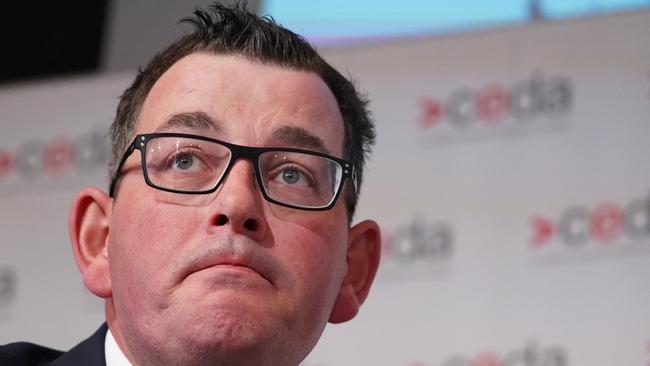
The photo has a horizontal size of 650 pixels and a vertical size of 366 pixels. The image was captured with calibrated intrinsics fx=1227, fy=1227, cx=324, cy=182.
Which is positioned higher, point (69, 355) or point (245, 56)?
point (245, 56)

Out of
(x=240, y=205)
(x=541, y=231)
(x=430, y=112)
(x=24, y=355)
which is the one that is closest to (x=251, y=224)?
(x=240, y=205)

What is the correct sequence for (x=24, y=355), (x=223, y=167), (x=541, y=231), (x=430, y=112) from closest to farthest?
1. (x=223, y=167)
2. (x=24, y=355)
3. (x=541, y=231)
4. (x=430, y=112)

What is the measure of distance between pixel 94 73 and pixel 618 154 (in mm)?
2070

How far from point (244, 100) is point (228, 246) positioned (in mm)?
269

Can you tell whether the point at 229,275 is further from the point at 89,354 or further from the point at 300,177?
the point at 89,354

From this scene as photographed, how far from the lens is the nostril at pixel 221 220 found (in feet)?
5.34

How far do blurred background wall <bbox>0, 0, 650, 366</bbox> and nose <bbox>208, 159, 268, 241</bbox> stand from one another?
6.03 feet

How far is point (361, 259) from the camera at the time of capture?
2.01 metres

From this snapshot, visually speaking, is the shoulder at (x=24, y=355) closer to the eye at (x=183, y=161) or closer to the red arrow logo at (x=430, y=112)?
the eye at (x=183, y=161)

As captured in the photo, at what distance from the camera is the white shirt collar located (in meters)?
1.80

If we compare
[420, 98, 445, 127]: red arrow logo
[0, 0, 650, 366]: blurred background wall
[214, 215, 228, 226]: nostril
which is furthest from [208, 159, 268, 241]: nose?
[420, 98, 445, 127]: red arrow logo

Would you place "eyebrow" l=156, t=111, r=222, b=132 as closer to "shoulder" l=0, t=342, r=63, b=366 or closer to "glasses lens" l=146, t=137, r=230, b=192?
"glasses lens" l=146, t=137, r=230, b=192

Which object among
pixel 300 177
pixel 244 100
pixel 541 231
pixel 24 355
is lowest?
pixel 24 355

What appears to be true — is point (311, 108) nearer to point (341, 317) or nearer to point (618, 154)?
point (341, 317)
